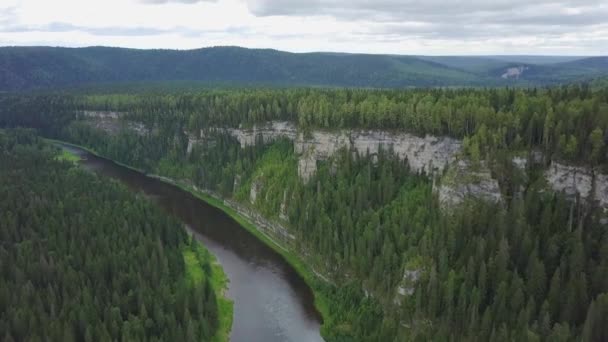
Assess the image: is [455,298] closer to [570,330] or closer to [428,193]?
[570,330]

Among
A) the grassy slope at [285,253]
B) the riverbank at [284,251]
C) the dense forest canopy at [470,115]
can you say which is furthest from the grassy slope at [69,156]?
the grassy slope at [285,253]

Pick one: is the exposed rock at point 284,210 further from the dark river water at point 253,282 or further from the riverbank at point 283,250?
the dark river water at point 253,282

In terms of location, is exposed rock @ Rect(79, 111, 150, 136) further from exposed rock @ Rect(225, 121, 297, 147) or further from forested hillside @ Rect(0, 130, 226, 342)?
forested hillside @ Rect(0, 130, 226, 342)

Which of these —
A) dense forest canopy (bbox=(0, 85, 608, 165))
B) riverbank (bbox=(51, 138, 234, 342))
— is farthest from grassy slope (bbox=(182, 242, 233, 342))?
dense forest canopy (bbox=(0, 85, 608, 165))

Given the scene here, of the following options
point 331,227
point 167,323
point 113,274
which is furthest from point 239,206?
point 167,323

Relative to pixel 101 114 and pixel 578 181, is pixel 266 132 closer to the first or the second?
pixel 578 181
